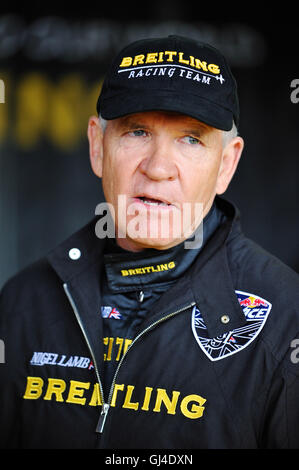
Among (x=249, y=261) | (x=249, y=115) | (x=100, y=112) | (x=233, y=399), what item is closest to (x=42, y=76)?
(x=249, y=115)

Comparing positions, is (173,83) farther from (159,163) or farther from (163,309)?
(163,309)

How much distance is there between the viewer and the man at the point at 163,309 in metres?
1.36

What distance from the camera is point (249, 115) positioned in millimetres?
3787

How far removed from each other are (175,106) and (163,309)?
0.48 meters

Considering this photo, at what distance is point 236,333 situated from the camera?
1.42 m

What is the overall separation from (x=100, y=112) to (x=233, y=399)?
2.59 ft

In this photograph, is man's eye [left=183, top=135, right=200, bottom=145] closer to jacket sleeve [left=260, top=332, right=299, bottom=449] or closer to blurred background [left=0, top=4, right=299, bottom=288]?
jacket sleeve [left=260, top=332, right=299, bottom=449]

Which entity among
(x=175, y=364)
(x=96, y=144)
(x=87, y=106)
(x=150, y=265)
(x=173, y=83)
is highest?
(x=87, y=106)

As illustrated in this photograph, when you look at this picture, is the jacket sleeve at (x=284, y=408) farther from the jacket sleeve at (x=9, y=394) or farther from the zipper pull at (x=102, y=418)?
the jacket sleeve at (x=9, y=394)

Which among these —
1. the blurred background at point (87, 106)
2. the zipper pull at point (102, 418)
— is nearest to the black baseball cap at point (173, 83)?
the zipper pull at point (102, 418)

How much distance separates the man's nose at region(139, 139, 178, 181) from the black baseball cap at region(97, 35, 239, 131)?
0.10m

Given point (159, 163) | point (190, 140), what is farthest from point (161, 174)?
point (190, 140)

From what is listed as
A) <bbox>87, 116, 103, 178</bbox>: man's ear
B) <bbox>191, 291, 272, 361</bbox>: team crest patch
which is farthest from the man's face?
<bbox>191, 291, 272, 361</bbox>: team crest patch

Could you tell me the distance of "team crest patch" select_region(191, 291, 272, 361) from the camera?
55.0 inches
